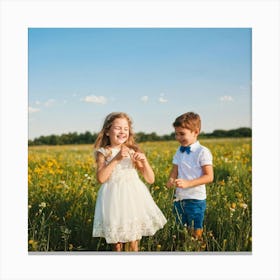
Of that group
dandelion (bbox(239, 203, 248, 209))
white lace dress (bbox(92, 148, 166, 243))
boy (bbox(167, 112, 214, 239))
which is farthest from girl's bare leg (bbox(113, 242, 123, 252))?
dandelion (bbox(239, 203, 248, 209))

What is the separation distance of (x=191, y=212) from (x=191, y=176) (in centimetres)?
22

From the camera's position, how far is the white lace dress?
2590 mm

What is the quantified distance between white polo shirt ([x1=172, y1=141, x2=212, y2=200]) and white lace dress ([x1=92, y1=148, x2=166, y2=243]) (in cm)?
24

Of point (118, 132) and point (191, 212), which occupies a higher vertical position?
point (118, 132)

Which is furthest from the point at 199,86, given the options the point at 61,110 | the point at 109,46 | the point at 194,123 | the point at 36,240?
the point at 36,240

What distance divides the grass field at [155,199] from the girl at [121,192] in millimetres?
188

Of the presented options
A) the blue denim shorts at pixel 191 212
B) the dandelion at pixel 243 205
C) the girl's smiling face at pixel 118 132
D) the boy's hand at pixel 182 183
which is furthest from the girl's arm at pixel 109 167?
the dandelion at pixel 243 205

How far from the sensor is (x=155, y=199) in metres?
2.97

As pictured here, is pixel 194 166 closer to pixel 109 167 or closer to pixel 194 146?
pixel 194 146

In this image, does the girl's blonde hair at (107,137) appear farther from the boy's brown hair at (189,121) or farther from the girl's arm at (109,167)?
the boy's brown hair at (189,121)

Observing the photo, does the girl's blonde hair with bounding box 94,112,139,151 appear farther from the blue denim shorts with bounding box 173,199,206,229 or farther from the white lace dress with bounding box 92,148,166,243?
the blue denim shorts with bounding box 173,199,206,229
